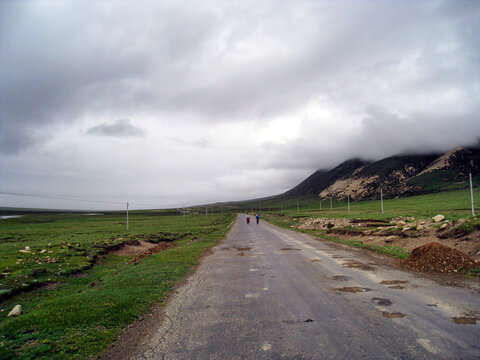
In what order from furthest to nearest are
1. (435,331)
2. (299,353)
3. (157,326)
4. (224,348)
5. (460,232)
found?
1. (460,232)
2. (157,326)
3. (435,331)
4. (224,348)
5. (299,353)

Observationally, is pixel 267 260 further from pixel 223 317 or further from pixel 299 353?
pixel 299 353

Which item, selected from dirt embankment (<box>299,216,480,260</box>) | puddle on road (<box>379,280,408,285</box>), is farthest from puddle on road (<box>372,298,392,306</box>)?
dirt embankment (<box>299,216,480,260</box>)

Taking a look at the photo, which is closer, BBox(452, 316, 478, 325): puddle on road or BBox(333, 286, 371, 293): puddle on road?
BBox(452, 316, 478, 325): puddle on road

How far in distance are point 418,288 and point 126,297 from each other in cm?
948

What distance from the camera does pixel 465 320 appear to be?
19.9 ft

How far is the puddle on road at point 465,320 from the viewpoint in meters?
5.95

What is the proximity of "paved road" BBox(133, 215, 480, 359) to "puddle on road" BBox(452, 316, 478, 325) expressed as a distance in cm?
15

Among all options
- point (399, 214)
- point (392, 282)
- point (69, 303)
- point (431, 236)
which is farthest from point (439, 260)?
point (399, 214)

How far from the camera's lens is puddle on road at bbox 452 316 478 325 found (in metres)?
5.95

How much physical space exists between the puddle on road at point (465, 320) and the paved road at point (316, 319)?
0.48 ft

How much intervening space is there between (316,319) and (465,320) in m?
3.31

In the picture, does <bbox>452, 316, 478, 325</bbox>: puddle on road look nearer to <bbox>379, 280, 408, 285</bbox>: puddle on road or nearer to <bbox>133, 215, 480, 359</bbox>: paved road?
<bbox>133, 215, 480, 359</bbox>: paved road

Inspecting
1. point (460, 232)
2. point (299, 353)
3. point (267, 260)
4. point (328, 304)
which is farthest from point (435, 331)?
point (460, 232)

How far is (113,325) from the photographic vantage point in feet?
21.3
